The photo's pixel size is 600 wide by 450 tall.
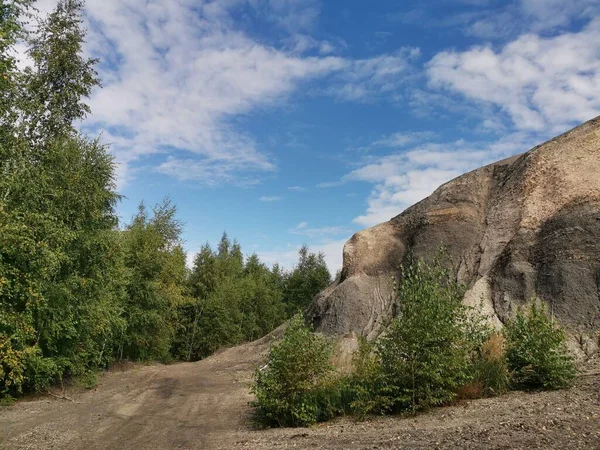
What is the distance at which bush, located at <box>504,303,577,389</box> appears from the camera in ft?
39.0

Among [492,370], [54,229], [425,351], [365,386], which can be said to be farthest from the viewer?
[54,229]

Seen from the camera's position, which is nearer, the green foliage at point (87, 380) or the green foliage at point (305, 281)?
the green foliage at point (87, 380)

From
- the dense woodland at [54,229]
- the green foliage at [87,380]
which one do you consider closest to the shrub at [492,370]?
the dense woodland at [54,229]

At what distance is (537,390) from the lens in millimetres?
11984

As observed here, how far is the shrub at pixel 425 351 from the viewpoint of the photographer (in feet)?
37.1

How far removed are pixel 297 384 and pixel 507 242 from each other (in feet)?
46.9

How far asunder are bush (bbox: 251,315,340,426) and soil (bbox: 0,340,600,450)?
566mm

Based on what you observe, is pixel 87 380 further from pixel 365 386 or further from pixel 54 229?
pixel 365 386

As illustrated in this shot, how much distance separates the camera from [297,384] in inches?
472

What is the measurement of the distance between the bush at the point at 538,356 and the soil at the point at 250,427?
459mm

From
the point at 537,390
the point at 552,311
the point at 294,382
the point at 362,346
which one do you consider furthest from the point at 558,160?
the point at 294,382

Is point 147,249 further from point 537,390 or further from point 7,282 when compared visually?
point 537,390

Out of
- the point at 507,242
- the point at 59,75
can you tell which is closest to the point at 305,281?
the point at 507,242

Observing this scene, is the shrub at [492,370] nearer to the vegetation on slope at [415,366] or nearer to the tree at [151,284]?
the vegetation on slope at [415,366]
